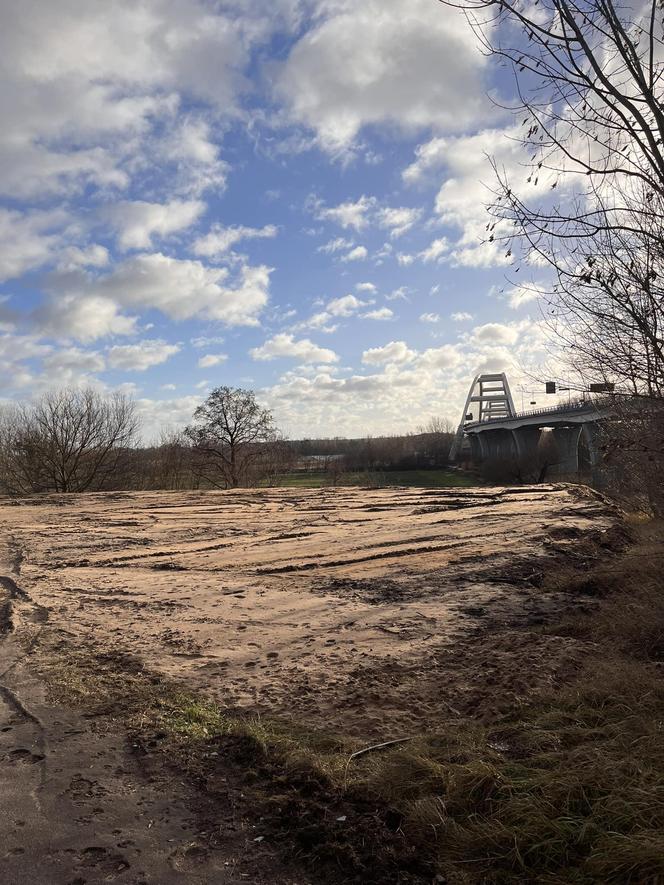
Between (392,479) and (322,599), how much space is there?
50.3 m

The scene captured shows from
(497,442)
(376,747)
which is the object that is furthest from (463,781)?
(497,442)

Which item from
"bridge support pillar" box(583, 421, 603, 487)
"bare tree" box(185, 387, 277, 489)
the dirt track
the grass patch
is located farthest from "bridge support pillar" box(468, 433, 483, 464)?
the grass patch

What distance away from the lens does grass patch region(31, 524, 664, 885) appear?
272 cm

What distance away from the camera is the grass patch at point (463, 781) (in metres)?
2.72

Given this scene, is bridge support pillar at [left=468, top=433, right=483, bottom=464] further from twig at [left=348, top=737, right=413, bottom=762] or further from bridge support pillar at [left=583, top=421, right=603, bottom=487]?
twig at [left=348, top=737, right=413, bottom=762]

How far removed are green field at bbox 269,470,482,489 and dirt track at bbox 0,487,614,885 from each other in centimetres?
2950

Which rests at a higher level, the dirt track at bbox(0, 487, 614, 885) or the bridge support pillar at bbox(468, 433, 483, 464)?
the bridge support pillar at bbox(468, 433, 483, 464)

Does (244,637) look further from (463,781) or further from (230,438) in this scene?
(230,438)

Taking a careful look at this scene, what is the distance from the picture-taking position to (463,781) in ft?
10.7

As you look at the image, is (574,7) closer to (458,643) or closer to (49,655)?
(458,643)

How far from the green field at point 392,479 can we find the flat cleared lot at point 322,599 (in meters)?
27.6

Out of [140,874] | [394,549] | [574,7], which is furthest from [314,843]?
[394,549]

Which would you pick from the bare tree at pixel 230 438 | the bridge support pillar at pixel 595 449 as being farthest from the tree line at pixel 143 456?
the bridge support pillar at pixel 595 449

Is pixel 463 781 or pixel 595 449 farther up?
pixel 595 449
